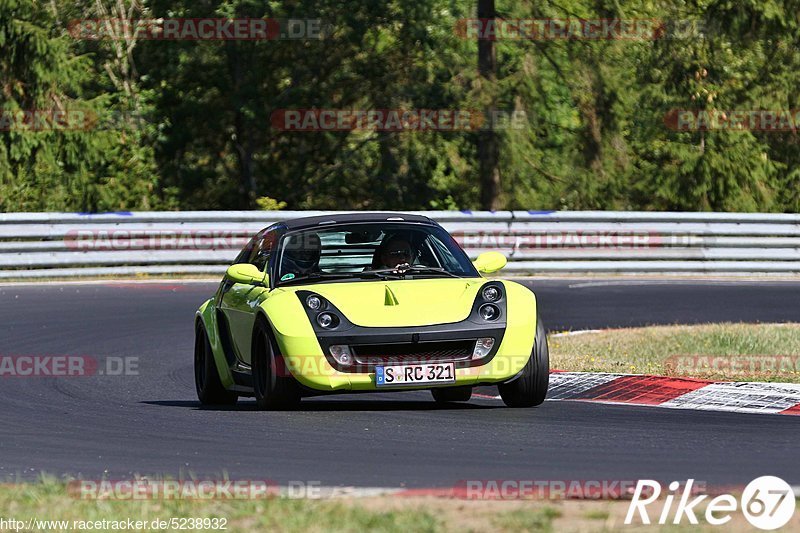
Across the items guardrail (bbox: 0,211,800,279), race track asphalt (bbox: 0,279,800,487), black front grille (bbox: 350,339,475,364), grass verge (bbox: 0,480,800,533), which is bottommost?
guardrail (bbox: 0,211,800,279)

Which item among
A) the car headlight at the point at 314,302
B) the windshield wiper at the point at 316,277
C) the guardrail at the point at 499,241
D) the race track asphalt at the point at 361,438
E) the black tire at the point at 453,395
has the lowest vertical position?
the guardrail at the point at 499,241

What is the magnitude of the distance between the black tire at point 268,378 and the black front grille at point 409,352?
20.7 inches

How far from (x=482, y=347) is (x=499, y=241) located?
48.8 feet

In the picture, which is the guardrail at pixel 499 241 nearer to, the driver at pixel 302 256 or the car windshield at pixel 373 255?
the car windshield at pixel 373 255

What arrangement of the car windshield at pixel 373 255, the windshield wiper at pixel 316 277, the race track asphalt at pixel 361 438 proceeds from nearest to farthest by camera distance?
the race track asphalt at pixel 361 438 → the windshield wiper at pixel 316 277 → the car windshield at pixel 373 255

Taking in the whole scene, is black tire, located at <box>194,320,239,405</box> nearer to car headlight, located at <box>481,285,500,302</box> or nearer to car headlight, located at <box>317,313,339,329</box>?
car headlight, located at <box>317,313,339,329</box>

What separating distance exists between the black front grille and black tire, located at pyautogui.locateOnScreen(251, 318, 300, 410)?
1.72 ft

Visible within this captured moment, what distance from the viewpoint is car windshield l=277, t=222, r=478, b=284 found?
10570 mm

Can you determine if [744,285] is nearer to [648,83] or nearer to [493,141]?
[493,141]

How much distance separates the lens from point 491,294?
10.0m

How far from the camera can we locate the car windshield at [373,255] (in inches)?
416

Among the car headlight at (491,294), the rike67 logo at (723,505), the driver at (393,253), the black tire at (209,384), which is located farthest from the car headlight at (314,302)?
the rike67 logo at (723,505)

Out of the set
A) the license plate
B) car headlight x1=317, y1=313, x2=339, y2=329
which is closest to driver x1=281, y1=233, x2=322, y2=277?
car headlight x1=317, y1=313, x2=339, y2=329

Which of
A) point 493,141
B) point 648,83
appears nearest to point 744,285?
point 493,141
